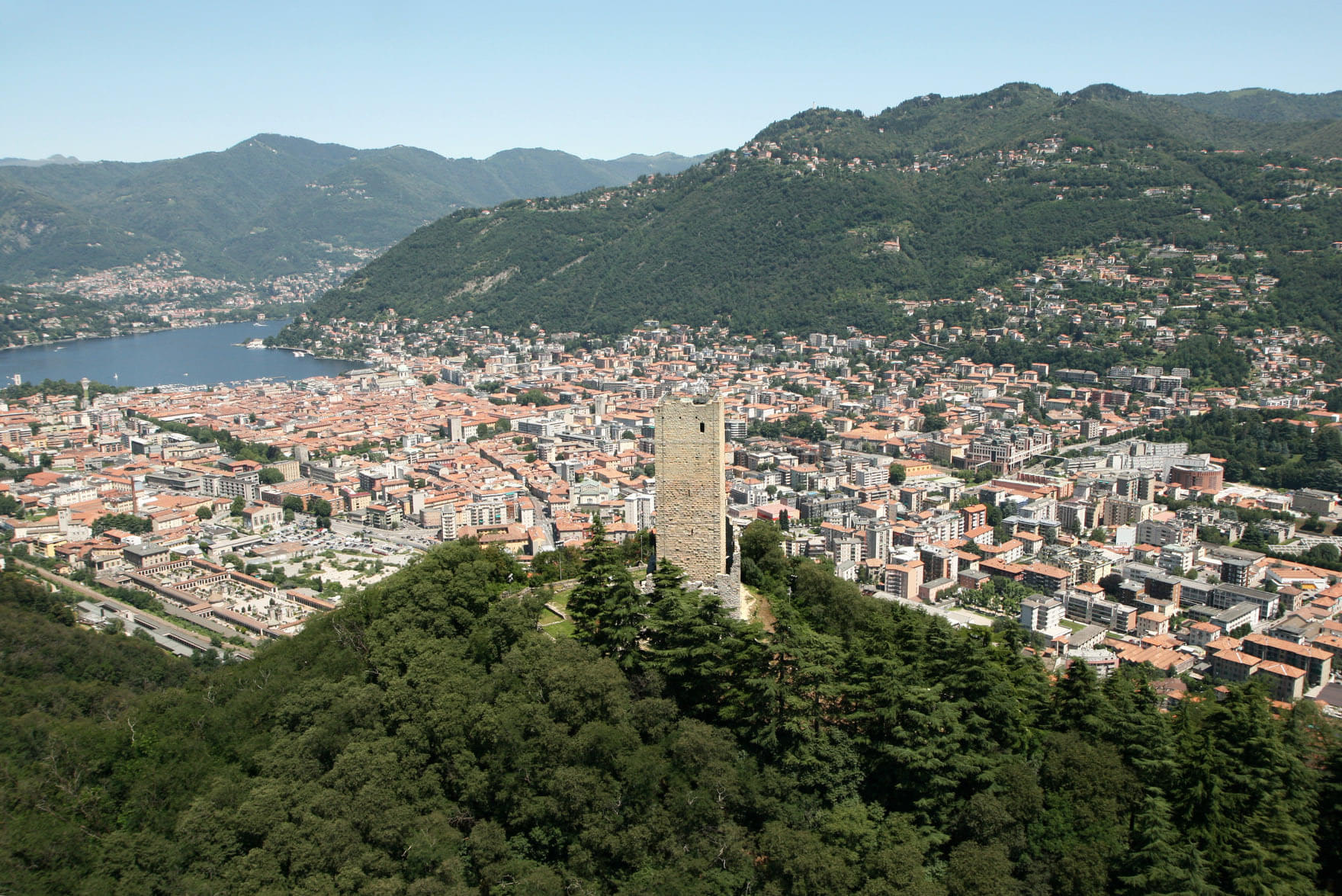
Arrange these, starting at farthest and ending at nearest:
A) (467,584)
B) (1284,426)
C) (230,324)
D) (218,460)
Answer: (230,324)
(218,460)
(1284,426)
(467,584)

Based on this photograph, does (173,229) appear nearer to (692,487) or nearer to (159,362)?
(159,362)

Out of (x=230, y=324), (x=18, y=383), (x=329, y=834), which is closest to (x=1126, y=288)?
(x=329, y=834)

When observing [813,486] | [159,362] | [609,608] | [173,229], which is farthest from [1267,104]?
[173,229]

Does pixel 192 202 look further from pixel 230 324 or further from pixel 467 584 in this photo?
pixel 467 584

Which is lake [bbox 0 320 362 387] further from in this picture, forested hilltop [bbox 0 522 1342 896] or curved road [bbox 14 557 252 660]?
forested hilltop [bbox 0 522 1342 896]

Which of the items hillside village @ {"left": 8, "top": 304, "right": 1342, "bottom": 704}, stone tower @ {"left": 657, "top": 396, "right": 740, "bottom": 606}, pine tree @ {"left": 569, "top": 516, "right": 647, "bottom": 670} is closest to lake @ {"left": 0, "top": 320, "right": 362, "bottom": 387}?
hillside village @ {"left": 8, "top": 304, "right": 1342, "bottom": 704}

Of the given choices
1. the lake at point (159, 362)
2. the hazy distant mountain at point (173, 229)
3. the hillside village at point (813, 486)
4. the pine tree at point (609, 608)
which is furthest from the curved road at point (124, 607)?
the hazy distant mountain at point (173, 229)
